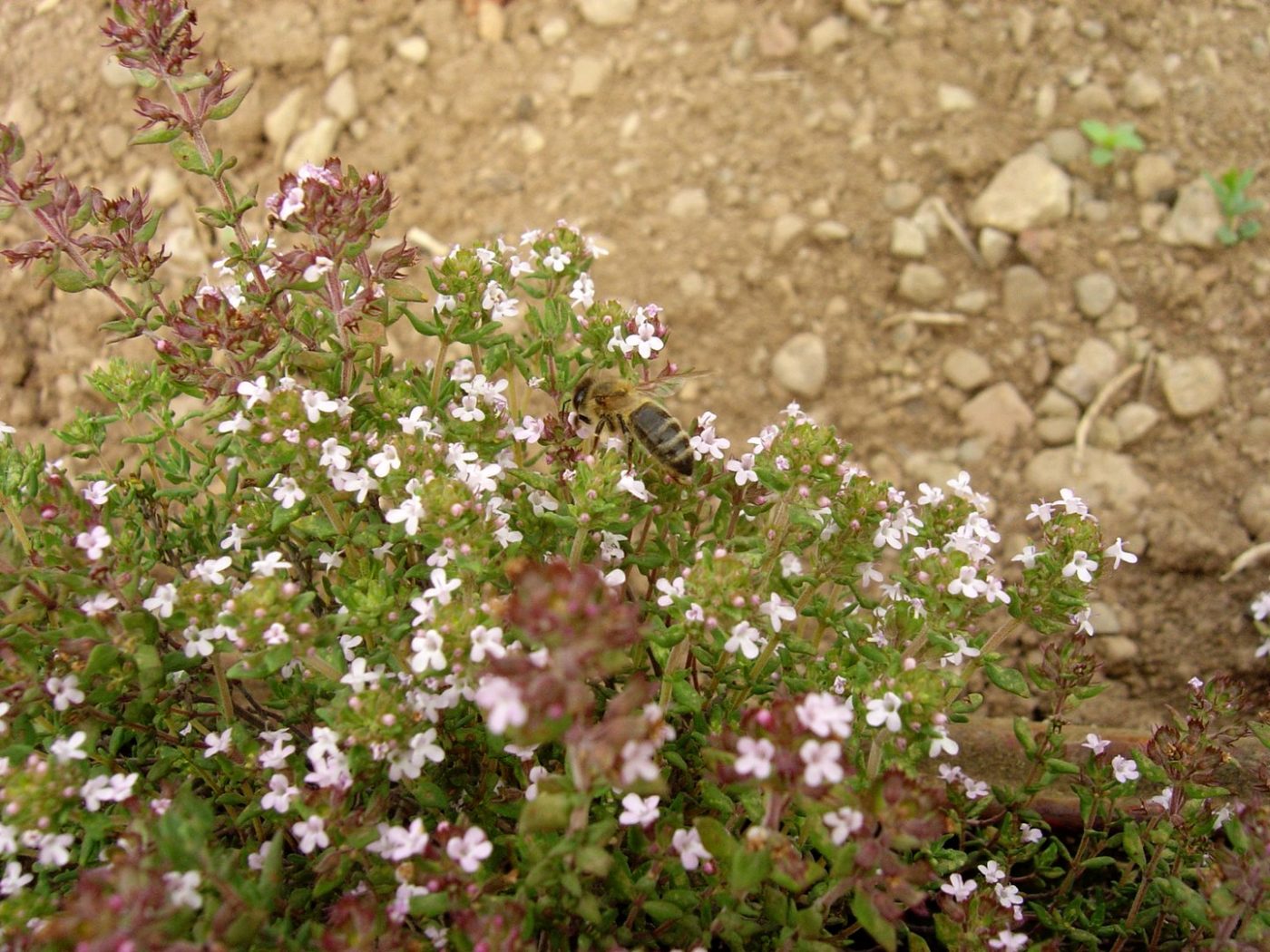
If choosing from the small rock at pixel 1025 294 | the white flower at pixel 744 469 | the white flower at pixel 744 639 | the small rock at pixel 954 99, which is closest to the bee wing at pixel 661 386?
the white flower at pixel 744 469

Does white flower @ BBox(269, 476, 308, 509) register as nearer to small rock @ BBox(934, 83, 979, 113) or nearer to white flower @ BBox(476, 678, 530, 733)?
white flower @ BBox(476, 678, 530, 733)

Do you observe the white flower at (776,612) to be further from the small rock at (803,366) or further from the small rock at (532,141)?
the small rock at (532,141)

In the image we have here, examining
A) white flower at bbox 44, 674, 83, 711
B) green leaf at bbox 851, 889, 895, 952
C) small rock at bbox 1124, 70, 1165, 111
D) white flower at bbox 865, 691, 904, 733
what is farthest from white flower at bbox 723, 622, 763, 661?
small rock at bbox 1124, 70, 1165, 111

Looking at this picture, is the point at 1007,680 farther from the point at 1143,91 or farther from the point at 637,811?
the point at 1143,91

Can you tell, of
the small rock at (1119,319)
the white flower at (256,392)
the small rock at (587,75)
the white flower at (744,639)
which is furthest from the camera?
the small rock at (587,75)

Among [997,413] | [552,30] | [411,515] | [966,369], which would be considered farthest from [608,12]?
[411,515]

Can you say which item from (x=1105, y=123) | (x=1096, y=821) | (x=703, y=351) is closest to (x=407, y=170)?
(x=703, y=351)
